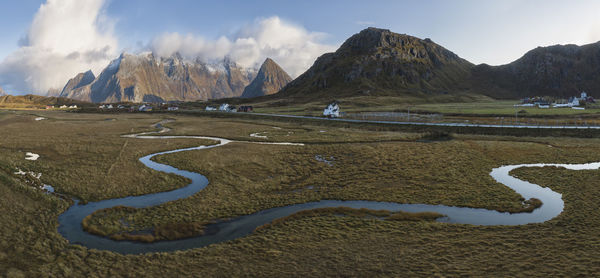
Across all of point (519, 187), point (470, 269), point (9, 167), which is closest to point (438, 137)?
point (519, 187)

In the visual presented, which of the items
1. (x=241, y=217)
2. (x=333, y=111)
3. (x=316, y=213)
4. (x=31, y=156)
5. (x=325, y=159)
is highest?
(x=333, y=111)

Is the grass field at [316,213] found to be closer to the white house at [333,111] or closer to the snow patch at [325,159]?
the snow patch at [325,159]

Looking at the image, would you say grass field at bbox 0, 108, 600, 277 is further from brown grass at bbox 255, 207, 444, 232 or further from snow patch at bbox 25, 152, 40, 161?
snow patch at bbox 25, 152, 40, 161

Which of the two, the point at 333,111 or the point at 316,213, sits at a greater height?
the point at 333,111

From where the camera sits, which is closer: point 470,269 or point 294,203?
point 470,269

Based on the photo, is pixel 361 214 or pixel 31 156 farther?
pixel 31 156

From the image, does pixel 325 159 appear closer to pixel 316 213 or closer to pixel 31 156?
pixel 316 213

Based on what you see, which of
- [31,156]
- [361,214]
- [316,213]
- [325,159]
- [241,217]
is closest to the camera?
[241,217]

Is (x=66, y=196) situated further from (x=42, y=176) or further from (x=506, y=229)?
(x=506, y=229)

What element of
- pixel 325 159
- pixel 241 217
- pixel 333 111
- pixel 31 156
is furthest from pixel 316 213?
pixel 333 111
